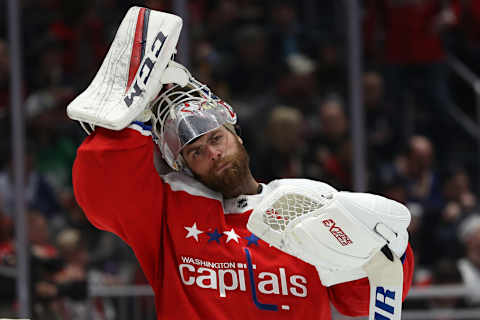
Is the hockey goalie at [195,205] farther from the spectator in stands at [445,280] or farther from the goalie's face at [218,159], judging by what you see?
the spectator in stands at [445,280]

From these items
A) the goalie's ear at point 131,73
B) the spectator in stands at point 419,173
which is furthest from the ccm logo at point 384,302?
the spectator in stands at point 419,173

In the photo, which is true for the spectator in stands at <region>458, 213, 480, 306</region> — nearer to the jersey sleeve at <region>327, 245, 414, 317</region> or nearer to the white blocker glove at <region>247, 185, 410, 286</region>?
the jersey sleeve at <region>327, 245, 414, 317</region>

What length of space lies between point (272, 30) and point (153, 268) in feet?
7.65

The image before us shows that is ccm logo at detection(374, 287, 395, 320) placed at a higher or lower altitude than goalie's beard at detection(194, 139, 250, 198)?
lower

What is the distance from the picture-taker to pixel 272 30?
429 centimetres

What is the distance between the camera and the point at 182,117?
6.82 ft

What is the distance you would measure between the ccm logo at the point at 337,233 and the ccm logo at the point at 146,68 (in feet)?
1.67

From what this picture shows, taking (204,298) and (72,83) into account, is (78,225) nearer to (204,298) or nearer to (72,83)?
(72,83)

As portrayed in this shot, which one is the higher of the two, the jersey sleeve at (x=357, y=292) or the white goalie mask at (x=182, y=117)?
the white goalie mask at (x=182, y=117)

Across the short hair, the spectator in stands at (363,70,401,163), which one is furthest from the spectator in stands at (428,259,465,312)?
the spectator in stands at (363,70,401,163)

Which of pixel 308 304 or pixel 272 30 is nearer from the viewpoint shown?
pixel 308 304

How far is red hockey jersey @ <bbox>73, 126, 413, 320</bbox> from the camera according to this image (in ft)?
6.75

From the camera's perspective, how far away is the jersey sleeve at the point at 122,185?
2.00 metres

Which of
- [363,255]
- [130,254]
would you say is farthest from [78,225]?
[363,255]
